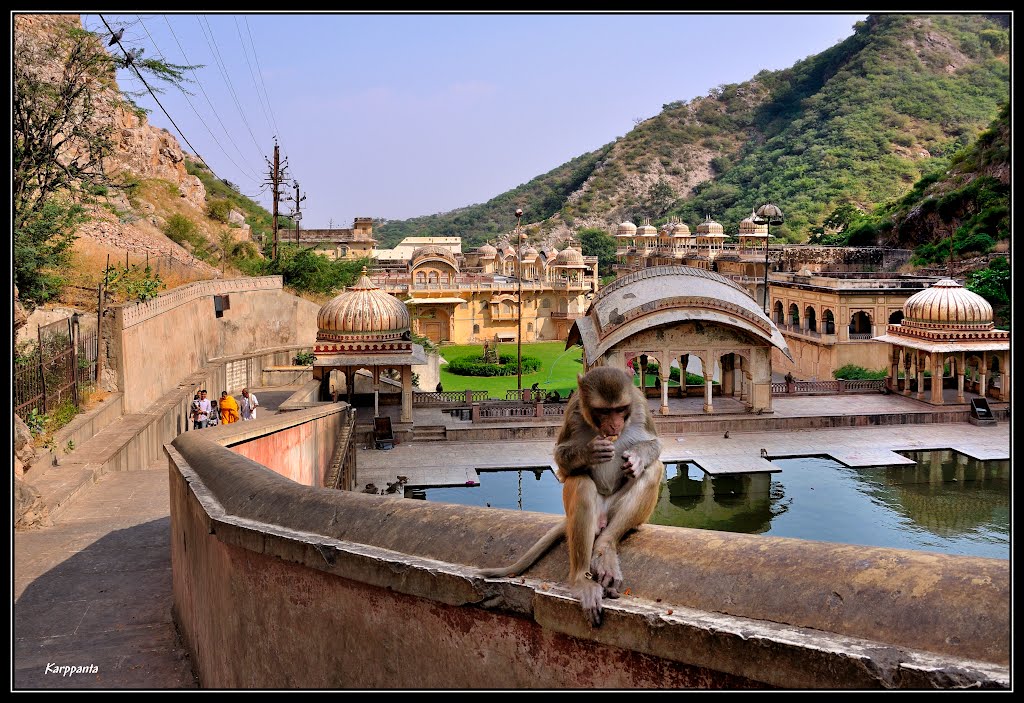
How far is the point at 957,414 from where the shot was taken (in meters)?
21.9

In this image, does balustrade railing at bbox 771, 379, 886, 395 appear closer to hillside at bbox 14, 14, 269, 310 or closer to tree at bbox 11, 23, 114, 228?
hillside at bbox 14, 14, 269, 310

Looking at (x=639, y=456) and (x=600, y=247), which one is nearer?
(x=639, y=456)

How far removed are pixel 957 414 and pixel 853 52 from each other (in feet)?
262

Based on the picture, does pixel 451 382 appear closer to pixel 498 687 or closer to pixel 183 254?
pixel 183 254

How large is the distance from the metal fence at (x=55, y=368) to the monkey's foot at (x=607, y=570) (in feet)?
26.1

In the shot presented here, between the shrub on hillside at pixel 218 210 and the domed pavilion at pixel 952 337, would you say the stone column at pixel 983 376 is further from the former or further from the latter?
the shrub on hillside at pixel 218 210

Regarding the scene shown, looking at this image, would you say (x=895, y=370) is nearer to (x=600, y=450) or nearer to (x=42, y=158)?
(x=42, y=158)

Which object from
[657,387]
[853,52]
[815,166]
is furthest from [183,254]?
[853,52]

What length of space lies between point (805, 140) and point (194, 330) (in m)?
69.8

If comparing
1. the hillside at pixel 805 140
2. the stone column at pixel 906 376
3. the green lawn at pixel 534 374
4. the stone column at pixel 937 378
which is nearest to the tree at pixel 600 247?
the hillside at pixel 805 140

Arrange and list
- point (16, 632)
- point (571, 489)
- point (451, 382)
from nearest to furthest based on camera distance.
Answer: point (571, 489) → point (16, 632) → point (451, 382)

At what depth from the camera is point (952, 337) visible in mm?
22547

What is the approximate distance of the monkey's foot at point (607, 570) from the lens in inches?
135

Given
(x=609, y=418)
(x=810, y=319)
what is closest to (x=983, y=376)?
(x=810, y=319)
